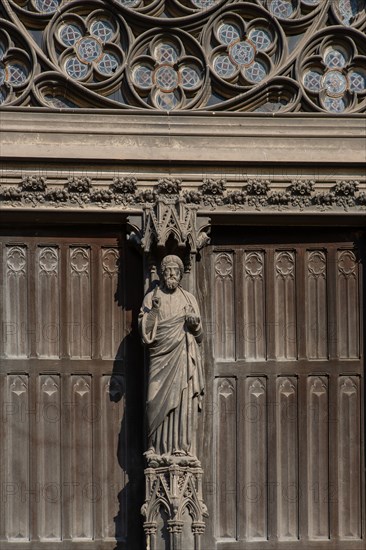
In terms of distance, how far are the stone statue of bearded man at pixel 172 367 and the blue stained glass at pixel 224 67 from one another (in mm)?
2548

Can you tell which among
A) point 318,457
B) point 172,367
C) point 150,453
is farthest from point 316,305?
point 150,453

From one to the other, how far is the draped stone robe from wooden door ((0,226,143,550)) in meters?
0.58

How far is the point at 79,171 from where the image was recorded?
2020cm

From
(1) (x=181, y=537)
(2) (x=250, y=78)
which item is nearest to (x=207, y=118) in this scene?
(2) (x=250, y=78)

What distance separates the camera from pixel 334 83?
829 inches

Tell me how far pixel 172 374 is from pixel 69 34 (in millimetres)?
4278

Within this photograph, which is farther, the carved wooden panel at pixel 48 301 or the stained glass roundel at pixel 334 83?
the stained glass roundel at pixel 334 83

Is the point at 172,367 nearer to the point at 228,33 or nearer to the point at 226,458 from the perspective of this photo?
the point at 226,458

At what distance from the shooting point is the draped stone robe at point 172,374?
63.7 ft

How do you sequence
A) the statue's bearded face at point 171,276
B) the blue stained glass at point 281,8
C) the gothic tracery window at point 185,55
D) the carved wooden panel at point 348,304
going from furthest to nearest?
the blue stained glass at point 281,8 → the gothic tracery window at point 185,55 → the carved wooden panel at point 348,304 → the statue's bearded face at point 171,276

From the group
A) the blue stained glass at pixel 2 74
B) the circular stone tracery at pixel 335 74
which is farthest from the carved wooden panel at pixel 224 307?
the blue stained glass at pixel 2 74

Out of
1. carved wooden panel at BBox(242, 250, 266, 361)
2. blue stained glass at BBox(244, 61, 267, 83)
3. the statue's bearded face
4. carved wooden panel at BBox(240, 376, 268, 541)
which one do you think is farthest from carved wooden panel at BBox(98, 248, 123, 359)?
blue stained glass at BBox(244, 61, 267, 83)

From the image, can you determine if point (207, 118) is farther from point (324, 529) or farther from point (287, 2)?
point (324, 529)

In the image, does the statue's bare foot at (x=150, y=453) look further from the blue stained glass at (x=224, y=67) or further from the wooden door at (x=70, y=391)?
the blue stained glass at (x=224, y=67)
